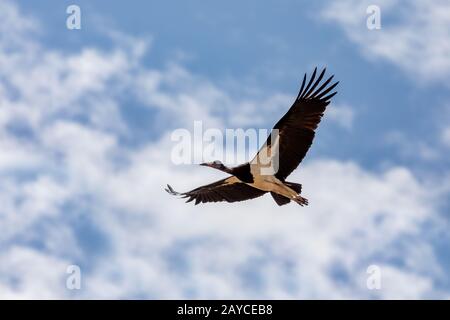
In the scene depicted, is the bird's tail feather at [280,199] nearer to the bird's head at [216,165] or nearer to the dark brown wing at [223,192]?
the dark brown wing at [223,192]

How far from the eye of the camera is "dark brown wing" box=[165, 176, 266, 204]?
25938mm

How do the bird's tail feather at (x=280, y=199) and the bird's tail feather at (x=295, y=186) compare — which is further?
the bird's tail feather at (x=280, y=199)

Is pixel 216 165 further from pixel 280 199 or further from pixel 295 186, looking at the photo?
pixel 295 186

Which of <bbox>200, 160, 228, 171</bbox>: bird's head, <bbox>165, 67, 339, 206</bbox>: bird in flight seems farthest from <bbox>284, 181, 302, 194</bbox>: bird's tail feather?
<bbox>200, 160, 228, 171</bbox>: bird's head

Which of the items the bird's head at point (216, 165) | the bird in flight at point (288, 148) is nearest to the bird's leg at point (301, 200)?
the bird in flight at point (288, 148)

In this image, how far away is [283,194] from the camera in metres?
24.4

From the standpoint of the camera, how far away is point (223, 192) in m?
26.4

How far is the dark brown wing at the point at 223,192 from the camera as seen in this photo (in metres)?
25.9
